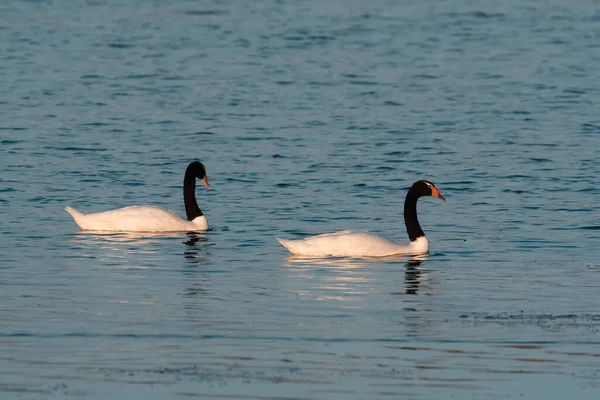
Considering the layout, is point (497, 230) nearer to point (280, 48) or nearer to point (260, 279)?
point (260, 279)

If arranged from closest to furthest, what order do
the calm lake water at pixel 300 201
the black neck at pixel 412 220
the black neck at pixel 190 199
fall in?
1. the calm lake water at pixel 300 201
2. the black neck at pixel 412 220
3. the black neck at pixel 190 199

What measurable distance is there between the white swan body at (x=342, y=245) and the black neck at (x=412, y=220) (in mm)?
671

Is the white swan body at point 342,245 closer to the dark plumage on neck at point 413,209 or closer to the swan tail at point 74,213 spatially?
the dark plumage on neck at point 413,209

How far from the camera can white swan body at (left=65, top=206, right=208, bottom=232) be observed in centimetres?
1936

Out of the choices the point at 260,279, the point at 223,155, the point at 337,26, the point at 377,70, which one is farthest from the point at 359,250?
the point at 337,26

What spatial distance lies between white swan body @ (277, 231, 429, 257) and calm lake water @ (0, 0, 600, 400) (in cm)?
20

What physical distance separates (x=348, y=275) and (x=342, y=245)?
1.29m

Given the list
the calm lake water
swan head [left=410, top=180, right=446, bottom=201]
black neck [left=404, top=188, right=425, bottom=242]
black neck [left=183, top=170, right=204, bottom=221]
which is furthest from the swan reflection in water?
black neck [left=183, top=170, right=204, bottom=221]

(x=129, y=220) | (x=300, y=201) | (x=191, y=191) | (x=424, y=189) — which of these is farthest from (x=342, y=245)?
(x=300, y=201)

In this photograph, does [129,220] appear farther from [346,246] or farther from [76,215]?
[346,246]

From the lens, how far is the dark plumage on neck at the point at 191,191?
2034 centimetres

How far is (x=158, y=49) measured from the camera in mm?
42562

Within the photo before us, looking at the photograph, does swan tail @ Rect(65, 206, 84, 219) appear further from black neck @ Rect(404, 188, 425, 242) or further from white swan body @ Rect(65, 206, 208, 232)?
black neck @ Rect(404, 188, 425, 242)

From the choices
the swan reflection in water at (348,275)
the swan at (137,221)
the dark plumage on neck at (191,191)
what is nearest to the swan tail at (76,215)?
the swan at (137,221)
